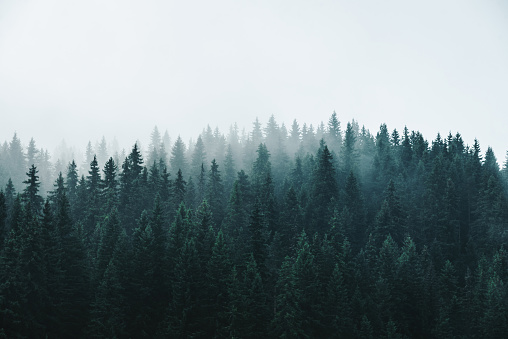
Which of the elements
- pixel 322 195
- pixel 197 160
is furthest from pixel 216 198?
pixel 197 160

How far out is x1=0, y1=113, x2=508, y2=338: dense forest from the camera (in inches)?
1900

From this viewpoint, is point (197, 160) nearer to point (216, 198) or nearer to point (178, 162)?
point (178, 162)

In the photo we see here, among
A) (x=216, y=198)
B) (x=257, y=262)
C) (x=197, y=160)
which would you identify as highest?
(x=197, y=160)

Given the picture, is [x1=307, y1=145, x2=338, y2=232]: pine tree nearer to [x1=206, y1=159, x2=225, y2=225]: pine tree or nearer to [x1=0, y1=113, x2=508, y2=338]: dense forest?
[x1=0, y1=113, x2=508, y2=338]: dense forest

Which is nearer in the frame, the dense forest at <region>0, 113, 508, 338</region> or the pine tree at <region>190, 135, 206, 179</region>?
the dense forest at <region>0, 113, 508, 338</region>

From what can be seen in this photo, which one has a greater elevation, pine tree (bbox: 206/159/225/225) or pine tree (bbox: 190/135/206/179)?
pine tree (bbox: 190/135/206/179)

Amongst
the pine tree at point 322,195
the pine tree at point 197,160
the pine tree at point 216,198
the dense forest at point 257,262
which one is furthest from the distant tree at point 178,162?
the pine tree at point 322,195

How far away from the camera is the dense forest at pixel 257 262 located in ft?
158

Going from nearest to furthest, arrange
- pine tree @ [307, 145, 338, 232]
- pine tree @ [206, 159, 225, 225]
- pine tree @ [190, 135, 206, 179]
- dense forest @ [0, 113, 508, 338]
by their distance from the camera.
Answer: dense forest @ [0, 113, 508, 338], pine tree @ [307, 145, 338, 232], pine tree @ [206, 159, 225, 225], pine tree @ [190, 135, 206, 179]

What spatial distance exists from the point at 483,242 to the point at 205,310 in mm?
55768

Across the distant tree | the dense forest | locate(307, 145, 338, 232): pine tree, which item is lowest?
the dense forest

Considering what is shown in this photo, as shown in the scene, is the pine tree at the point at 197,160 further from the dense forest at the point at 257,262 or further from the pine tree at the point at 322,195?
the pine tree at the point at 322,195

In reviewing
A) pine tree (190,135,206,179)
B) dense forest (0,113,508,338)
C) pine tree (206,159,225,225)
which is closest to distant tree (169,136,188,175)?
pine tree (190,135,206,179)

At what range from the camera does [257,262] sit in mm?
56062
